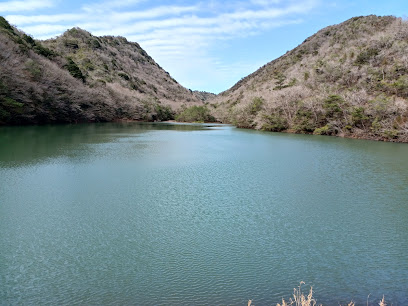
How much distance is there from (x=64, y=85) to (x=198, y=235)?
48932 mm

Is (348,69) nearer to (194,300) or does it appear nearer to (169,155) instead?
(169,155)

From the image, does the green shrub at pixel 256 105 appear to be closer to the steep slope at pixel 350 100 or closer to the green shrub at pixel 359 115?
the steep slope at pixel 350 100

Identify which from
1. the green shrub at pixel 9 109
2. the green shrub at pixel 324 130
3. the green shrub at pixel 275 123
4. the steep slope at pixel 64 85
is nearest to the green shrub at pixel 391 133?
the green shrub at pixel 324 130

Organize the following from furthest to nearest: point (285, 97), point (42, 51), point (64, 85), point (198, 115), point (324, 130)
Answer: point (198, 115)
point (42, 51)
point (64, 85)
point (285, 97)
point (324, 130)

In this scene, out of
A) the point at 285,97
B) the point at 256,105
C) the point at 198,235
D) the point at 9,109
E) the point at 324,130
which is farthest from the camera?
the point at 256,105

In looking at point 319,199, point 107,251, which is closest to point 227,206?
point 319,199

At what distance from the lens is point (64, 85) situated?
49.9 metres

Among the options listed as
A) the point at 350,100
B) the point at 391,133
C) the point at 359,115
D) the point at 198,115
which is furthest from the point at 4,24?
the point at 391,133

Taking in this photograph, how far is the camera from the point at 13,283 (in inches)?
201

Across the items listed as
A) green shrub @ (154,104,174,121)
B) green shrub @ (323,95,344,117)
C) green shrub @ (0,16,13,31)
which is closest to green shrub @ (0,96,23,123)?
green shrub @ (0,16,13,31)

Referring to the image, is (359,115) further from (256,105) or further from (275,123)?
(256,105)

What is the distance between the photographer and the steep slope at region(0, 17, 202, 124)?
122 ft

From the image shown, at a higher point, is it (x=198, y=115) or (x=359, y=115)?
(x=198, y=115)

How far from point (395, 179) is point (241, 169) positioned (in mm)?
6334
